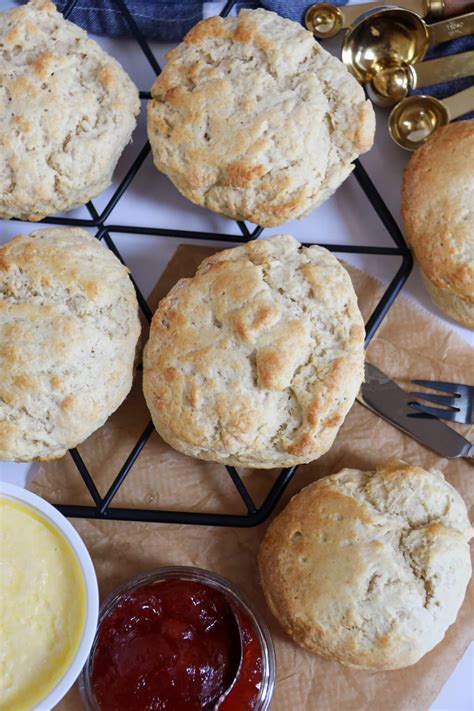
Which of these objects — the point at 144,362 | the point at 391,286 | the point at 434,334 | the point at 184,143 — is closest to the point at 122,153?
the point at 184,143

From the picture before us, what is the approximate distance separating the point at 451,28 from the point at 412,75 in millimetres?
192

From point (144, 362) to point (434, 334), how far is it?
3.13ft

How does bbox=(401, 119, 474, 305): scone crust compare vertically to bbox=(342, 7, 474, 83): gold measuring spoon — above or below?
below

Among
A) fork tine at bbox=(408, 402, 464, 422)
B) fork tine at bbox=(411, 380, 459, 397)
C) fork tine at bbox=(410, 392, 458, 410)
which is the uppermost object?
fork tine at bbox=(411, 380, 459, 397)

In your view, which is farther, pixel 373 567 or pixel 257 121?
pixel 257 121

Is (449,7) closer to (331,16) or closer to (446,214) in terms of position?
(331,16)

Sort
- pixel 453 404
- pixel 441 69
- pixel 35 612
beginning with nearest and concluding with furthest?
pixel 35 612
pixel 453 404
pixel 441 69

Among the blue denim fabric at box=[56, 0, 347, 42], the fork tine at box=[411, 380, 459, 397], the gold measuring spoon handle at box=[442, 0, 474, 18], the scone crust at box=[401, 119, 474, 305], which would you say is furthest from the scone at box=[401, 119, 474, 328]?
the blue denim fabric at box=[56, 0, 347, 42]

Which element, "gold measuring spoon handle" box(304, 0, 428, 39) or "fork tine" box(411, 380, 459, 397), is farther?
"gold measuring spoon handle" box(304, 0, 428, 39)

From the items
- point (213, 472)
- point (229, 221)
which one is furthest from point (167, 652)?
point (229, 221)

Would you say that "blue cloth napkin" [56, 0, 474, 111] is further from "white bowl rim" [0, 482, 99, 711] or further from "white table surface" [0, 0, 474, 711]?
"white bowl rim" [0, 482, 99, 711]

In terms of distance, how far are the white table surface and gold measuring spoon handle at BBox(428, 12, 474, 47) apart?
29cm

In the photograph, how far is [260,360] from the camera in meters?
2.18

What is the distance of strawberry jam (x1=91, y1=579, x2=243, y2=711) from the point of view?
85.4 inches
